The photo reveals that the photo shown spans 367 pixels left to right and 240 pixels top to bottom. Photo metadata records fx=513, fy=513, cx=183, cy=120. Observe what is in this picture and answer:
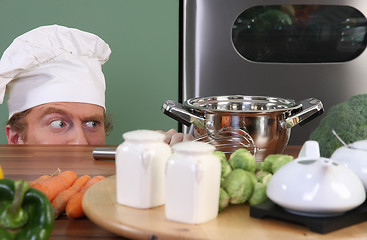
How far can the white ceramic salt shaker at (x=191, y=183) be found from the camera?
50 cm

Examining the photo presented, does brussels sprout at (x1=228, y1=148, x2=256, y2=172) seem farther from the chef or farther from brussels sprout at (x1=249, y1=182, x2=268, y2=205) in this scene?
the chef

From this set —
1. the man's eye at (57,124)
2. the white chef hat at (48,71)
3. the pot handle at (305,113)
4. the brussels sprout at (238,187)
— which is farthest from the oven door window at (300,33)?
the brussels sprout at (238,187)

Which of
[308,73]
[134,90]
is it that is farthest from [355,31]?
[134,90]

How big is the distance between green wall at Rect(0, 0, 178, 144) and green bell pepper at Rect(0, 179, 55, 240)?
59.7 inches

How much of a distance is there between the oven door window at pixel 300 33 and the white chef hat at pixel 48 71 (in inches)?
20.4

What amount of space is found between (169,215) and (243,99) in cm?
48

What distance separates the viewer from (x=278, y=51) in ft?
5.51

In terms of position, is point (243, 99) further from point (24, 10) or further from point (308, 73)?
point (24, 10)

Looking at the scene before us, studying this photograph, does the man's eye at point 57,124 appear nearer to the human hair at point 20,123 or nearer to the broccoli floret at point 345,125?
the human hair at point 20,123

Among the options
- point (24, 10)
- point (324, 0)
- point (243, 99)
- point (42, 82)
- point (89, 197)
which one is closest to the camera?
point (89, 197)

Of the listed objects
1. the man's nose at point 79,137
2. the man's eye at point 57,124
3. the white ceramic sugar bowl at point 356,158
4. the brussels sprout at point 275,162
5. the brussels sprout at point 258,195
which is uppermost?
the white ceramic sugar bowl at point 356,158

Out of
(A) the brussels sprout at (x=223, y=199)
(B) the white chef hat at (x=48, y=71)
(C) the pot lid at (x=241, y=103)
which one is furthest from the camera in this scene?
(B) the white chef hat at (x=48, y=71)

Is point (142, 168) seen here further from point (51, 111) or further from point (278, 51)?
point (278, 51)

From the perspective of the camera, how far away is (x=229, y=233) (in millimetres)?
495
